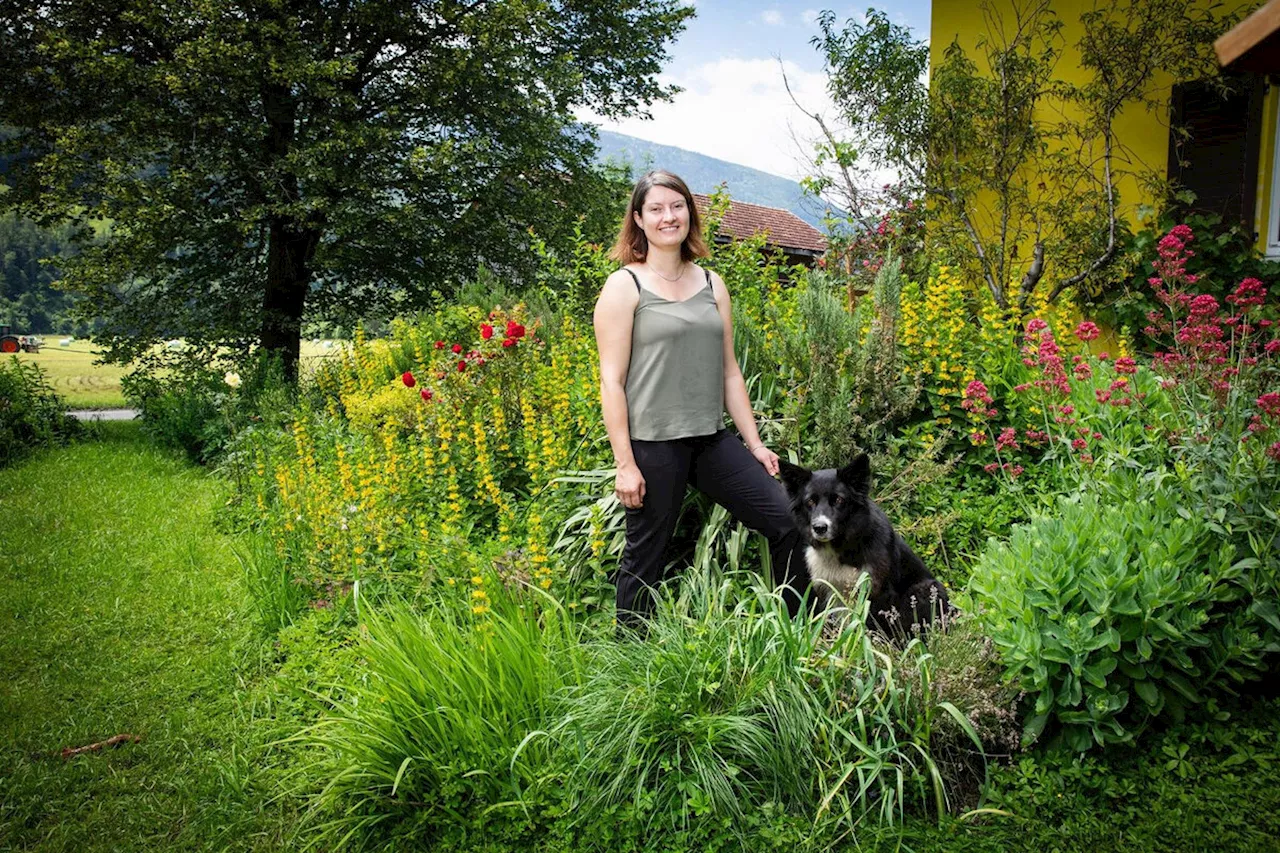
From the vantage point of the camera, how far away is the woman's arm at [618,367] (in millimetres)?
3668

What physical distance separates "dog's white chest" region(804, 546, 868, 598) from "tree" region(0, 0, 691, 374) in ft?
32.5

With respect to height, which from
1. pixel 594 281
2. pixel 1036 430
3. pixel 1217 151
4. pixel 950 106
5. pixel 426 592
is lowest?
pixel 426 592

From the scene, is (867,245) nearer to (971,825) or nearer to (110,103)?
(971,825)

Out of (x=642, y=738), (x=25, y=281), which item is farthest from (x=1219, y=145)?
(x=25, y=281)

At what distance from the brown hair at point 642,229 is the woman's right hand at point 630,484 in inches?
37.8

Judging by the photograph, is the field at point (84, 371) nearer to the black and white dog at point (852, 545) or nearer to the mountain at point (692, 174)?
the mountain at point (692, 174)

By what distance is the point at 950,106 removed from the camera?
9.70 metres

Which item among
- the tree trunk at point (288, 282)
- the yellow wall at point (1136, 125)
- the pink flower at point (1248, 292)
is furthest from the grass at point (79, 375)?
the pink flower at point (1248, 292)

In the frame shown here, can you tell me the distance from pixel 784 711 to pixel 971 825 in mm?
757

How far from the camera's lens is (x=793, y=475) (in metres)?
3.81

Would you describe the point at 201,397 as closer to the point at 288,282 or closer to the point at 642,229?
the point at 288,282

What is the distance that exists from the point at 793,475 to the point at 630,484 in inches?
28.2

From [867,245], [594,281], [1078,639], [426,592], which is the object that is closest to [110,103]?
[594,281]

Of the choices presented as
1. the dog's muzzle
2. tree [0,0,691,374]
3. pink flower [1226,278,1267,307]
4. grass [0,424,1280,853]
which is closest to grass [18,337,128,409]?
tree [0,0,691,374]
